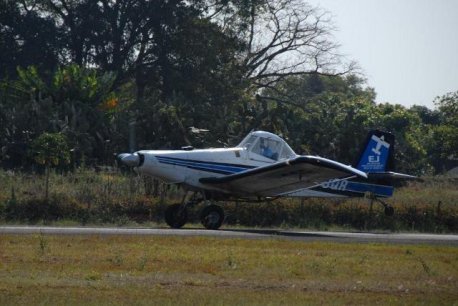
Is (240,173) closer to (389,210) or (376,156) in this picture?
(376,156)

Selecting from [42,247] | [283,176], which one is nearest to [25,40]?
[283,176]

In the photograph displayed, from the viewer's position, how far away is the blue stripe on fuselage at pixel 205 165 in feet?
86.0

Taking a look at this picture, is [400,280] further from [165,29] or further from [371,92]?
[371,92]

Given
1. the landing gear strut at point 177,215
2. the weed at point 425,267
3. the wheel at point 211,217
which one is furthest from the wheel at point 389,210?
the weed at point 425,267

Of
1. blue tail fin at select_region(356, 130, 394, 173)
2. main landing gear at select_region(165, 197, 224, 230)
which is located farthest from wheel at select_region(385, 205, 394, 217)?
main landing gear at select_region(165, 197, 224, 230)

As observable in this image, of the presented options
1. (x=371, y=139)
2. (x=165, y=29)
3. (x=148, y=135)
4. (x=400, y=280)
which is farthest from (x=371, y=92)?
(x=400, y=280)

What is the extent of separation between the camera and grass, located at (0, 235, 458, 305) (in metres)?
14.1

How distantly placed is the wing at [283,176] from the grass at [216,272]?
3.45m

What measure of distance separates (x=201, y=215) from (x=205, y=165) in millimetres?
1356

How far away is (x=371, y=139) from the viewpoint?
3039 centimetres

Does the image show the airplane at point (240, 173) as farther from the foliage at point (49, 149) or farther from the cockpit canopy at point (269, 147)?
the foliage at point (49, 149)

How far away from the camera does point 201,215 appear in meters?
26.0

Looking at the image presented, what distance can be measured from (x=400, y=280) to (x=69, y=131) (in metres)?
24.4

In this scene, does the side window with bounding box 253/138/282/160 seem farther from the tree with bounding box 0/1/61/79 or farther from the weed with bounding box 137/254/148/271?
the tree with bounding box 0/1/61/79
